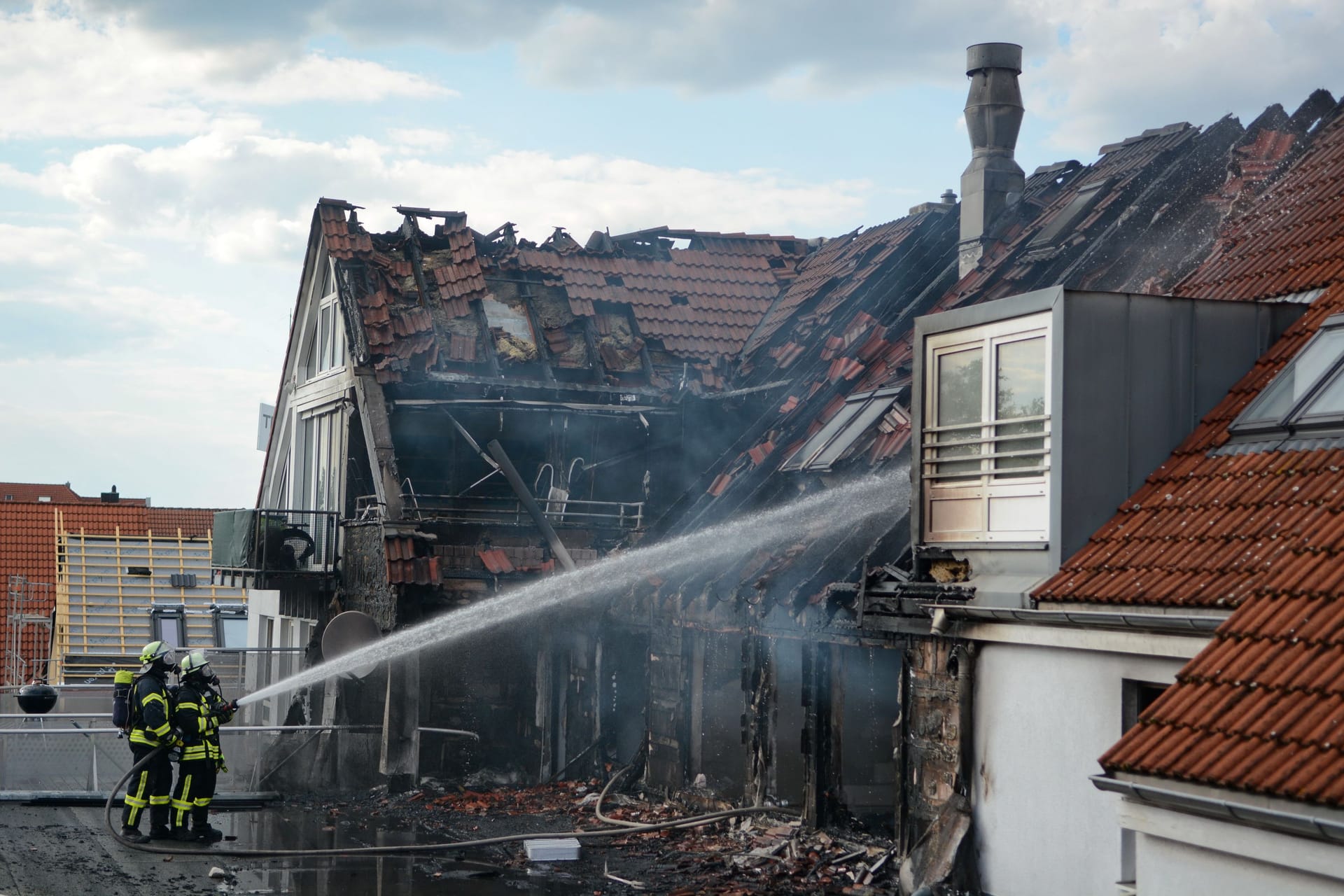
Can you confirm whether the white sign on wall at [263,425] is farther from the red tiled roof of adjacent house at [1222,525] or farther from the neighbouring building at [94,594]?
the red tiled roof of adjacent house at [1222,525]

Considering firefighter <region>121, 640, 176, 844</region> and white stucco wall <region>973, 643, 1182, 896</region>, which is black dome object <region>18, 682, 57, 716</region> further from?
white stucco wall <region>973, 643, 1182, 896</region>

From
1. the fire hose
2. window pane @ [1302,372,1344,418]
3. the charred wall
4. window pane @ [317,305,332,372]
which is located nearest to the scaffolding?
window pane @ [317,305,332,372]

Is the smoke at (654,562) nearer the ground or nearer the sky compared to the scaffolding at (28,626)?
nearer the sky

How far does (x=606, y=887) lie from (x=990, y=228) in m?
9.10

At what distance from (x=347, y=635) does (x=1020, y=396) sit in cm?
1018

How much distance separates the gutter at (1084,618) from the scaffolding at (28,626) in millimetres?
31064

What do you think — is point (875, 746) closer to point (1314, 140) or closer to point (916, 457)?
point (916, 457)

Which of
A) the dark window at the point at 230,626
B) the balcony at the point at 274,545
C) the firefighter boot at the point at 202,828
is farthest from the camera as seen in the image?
the dark window at the point at 230,626

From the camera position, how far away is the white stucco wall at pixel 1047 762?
9.38m

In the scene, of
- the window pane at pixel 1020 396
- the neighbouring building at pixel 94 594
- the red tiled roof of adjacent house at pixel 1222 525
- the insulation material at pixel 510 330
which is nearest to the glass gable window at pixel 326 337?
the insulation material at pixel 510 330

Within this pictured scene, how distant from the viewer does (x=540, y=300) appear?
864 inches

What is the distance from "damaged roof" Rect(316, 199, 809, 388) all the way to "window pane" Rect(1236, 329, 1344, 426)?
474 inches

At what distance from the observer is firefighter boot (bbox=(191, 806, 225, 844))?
14.3 m

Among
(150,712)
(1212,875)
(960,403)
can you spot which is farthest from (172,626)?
(1212,875)
